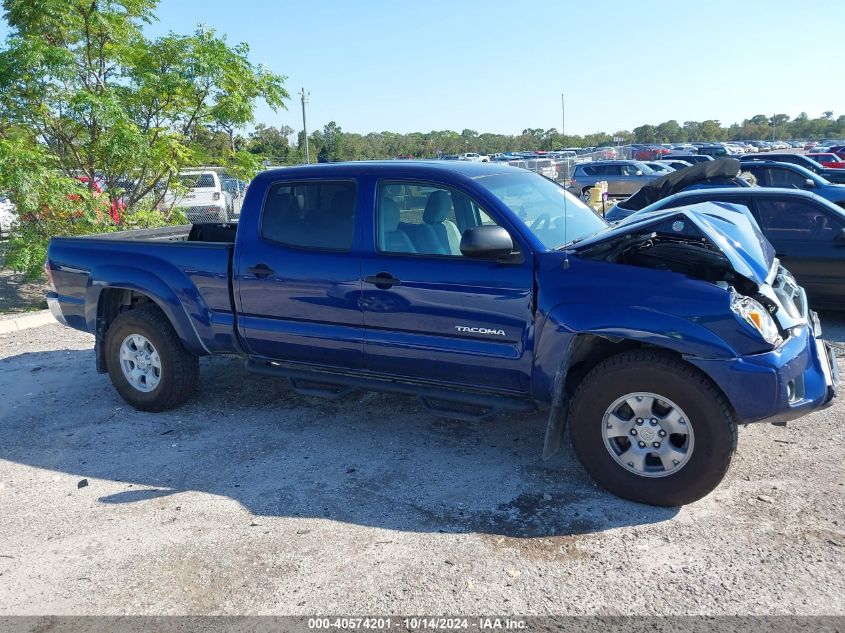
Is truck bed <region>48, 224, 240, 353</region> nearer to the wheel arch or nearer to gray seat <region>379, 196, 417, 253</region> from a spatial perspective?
the wheel arch

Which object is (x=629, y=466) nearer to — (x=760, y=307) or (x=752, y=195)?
(x=760, y=307)

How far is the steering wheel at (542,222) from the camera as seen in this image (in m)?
4.49

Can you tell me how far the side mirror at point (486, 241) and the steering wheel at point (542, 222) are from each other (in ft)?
1.27

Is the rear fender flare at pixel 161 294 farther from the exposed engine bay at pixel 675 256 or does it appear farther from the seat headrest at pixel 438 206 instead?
the exposed engine bay at pixel 675 256

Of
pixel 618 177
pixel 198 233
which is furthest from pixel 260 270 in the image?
pixel 618 177

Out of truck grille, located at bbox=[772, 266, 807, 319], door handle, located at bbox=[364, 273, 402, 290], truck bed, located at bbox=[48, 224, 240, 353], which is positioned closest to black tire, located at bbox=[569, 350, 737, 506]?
truck grille, located at bbox=[772, 266, 807, 319]

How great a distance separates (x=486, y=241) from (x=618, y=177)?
890 inches

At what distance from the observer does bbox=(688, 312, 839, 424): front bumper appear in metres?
3.62

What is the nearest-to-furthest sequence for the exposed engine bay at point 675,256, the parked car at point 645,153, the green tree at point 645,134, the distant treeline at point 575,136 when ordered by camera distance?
the exposed engine bay at point 675,256 → the parked car at point 645,153 → the distant treeline at point 575,136 → the green tree at point 645,134

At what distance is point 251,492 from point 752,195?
6530mm

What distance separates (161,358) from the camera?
5.63m

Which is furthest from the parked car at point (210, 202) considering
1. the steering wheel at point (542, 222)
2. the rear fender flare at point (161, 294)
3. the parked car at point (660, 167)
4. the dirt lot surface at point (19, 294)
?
the parked car at point (660, 167)

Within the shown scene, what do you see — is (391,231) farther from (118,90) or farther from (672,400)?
(118,90)

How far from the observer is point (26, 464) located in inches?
194
